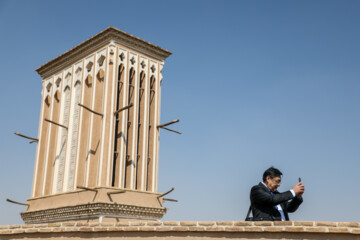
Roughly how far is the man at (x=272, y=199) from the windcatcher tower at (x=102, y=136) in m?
11.0

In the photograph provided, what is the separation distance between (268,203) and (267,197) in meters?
0.13

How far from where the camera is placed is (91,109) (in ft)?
61.8

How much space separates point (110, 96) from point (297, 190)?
13232mm

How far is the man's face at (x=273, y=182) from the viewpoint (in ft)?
21.1

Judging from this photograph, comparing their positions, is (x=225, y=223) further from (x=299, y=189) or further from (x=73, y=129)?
(x=73, y=129)

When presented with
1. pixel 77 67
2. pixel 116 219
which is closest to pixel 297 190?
pixel 116 219

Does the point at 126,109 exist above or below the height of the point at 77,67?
below

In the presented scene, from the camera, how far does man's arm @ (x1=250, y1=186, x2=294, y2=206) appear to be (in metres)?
6.02

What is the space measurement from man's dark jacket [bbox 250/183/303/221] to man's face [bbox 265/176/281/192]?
0.11 metres

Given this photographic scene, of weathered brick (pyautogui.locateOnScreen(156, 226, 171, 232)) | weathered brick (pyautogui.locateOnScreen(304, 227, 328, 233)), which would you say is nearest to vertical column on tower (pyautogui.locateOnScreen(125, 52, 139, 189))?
weathered brick (pyautogui.locateOnScreen(156, 226, 171, 232))

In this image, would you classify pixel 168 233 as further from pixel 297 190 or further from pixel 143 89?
pixel 143 89

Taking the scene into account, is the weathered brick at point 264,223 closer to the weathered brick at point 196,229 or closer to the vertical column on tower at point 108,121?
the weathered brick at point 196,229

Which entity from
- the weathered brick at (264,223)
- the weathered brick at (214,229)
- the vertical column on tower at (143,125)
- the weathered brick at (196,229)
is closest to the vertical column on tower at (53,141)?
the vertical column on tower at (143,125)

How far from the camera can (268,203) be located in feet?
20.1
